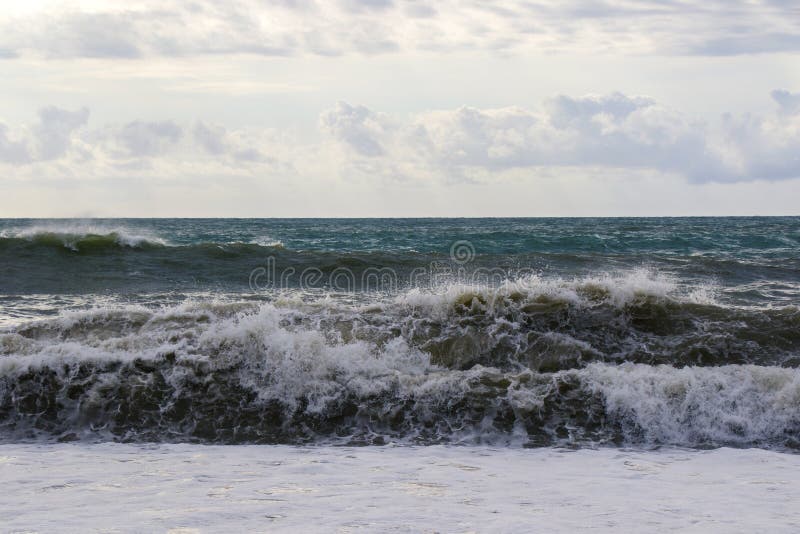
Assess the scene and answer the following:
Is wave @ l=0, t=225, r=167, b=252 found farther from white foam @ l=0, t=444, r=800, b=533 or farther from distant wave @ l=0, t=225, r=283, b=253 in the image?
white foam @ l=0, t=444, r=800, b=533

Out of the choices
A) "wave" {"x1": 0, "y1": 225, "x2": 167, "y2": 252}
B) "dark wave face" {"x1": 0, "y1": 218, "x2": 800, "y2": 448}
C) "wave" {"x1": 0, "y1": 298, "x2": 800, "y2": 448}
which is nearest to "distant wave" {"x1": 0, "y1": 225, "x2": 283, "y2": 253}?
"wave" {"x1": 0, "y1": 225, "x2": 167, "y2": 252}

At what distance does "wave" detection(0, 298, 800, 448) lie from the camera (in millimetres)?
5859

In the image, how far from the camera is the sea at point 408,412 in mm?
3963

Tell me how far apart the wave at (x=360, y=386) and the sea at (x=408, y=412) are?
0.07 ft

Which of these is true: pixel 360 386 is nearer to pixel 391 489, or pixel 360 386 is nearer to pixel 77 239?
pixel 391 489

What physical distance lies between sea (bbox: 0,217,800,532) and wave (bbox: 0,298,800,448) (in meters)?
0.02

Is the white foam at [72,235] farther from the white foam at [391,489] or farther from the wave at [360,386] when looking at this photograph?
the white foam at [391,489]

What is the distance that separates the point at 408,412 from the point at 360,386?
58 centimetres

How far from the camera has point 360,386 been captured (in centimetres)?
646

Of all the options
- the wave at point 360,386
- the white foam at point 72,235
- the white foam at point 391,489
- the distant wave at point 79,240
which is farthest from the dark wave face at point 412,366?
the white foam at point 72,235

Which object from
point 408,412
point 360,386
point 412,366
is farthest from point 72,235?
point 408,412

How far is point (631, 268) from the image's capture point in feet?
53.0

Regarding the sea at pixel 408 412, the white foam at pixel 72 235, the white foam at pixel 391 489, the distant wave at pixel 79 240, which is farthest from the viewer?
the white foam at pixel 72 235

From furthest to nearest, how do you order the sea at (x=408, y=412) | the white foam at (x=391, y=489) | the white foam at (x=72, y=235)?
the white foam at (x=72, y=235) < the sea at (x=408, y=412) < the white foam at (x=391, y=489)
